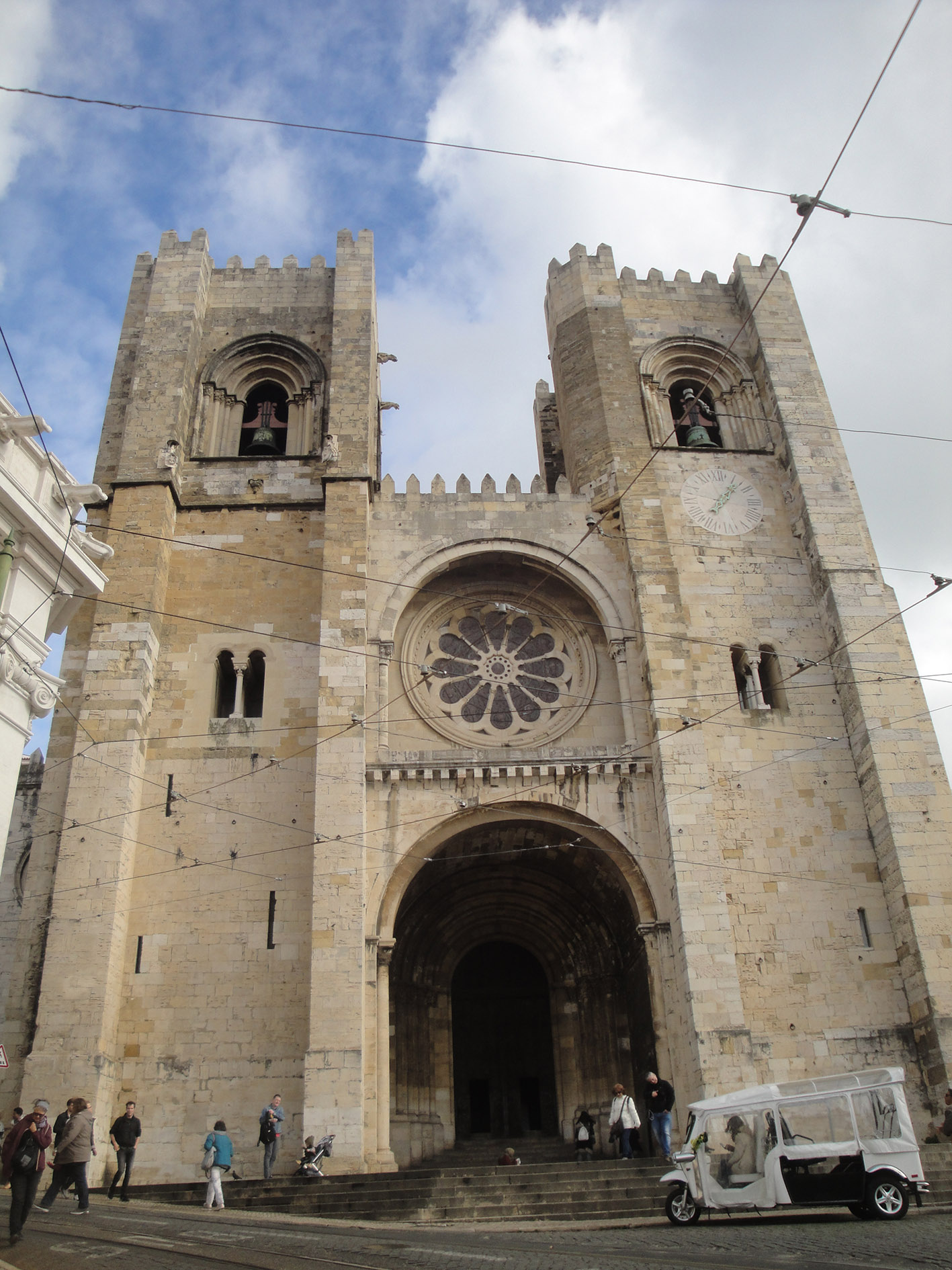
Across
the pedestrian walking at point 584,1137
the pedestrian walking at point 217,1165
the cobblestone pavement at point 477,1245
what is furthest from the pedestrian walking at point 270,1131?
the pedestrian walking at point 584,1137

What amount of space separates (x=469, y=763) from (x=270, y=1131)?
5515mm

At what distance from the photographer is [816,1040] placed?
13.6 meters

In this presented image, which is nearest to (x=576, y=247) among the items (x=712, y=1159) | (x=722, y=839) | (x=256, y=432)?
(x=256, y=432)

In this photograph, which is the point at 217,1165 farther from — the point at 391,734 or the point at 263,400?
the point at 263,400

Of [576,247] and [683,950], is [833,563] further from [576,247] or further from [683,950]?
[576,247]

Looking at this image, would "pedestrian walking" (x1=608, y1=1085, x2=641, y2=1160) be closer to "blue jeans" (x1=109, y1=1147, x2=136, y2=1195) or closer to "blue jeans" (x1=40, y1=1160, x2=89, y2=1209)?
"blue jeans" (x1=109, y1=1147, x2=136, y2=1195)

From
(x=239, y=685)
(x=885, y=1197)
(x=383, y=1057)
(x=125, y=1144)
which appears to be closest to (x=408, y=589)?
(x=239, y=685)

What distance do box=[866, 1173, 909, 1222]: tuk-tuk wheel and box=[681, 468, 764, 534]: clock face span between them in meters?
11.5

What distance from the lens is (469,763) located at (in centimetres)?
1533

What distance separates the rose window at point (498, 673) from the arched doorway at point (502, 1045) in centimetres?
413

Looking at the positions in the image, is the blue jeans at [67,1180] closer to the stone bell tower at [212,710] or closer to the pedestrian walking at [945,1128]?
the stone bell tower at [212,710]

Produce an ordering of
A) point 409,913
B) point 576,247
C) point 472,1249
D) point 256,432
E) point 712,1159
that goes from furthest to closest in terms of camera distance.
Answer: point 576,247
point 256,432
point 409,913
point 712,1159
point 472,1249

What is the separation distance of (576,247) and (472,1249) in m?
18.9

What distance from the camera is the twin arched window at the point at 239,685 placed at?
53.5ft
